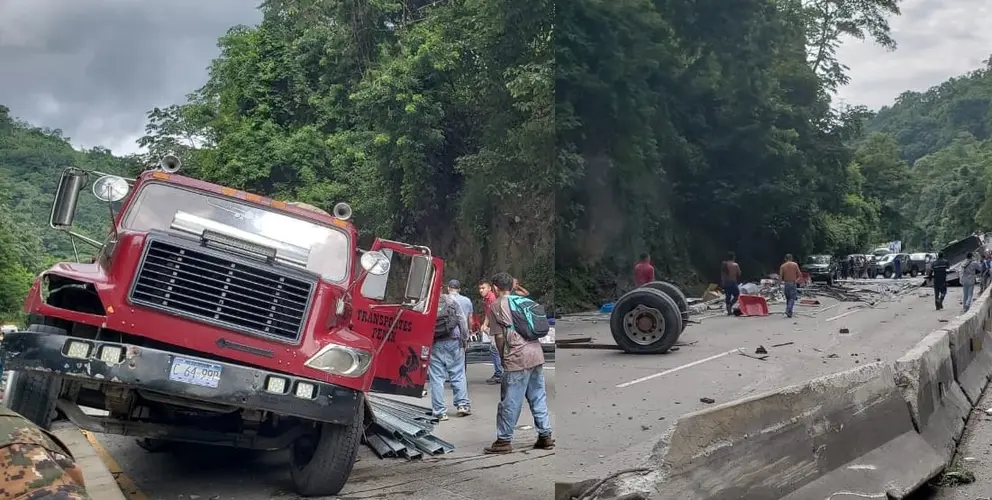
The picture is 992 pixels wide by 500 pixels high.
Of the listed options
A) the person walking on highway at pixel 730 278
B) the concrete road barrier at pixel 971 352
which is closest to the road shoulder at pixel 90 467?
the person walking on highway at pixel 730 278

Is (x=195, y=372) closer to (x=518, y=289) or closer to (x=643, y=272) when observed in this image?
(x=518, y=289)

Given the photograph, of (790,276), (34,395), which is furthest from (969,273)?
(34,395)

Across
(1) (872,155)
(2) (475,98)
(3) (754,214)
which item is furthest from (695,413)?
(2) (475,98)

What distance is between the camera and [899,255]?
8.69 feet

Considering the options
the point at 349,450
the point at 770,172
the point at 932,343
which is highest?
the point at 770,172

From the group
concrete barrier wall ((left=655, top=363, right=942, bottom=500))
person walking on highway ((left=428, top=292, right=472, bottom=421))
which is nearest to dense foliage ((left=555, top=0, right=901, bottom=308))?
concrete barrier wall ((left=655, top=363, right=942, bottom=500))

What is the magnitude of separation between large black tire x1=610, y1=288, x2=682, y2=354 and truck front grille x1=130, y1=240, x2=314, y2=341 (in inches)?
107

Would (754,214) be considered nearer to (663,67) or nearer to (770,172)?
(770,172)

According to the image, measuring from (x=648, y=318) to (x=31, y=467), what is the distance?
1.60 meters

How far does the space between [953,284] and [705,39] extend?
197 centimetres

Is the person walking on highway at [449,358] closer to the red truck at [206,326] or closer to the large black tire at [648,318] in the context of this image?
the red truck at [206,326]

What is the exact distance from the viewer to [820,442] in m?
3.39

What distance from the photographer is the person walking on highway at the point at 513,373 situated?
15.8ft

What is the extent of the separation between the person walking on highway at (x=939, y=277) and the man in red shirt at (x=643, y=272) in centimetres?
119
